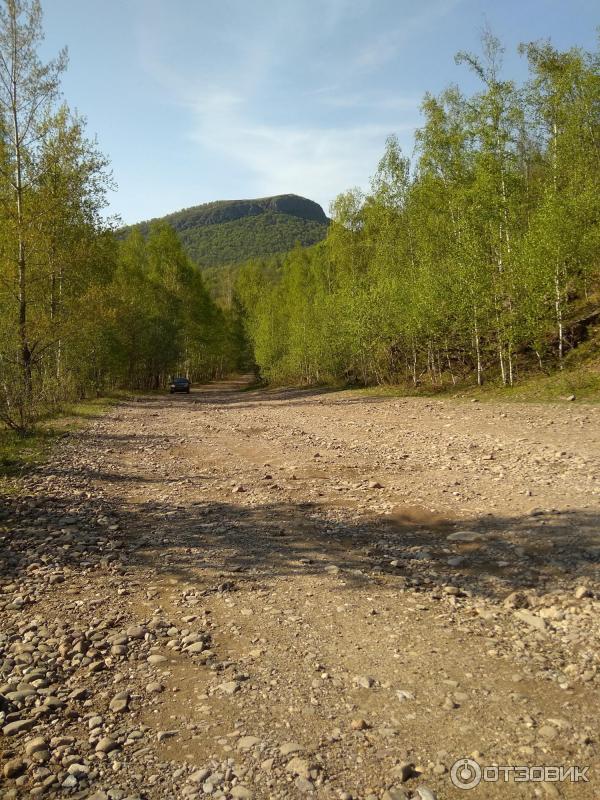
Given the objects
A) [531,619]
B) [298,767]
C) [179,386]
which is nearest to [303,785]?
[298,767]

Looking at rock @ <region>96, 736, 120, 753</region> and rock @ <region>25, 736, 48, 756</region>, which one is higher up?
rock @ <region>25, 736, 48, 756</region>

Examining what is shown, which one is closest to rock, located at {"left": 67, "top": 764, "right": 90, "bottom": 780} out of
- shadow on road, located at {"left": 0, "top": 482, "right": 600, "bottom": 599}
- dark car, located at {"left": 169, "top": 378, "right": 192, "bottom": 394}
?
shadow on road, located at {"left": 0, "top": 482, "right": 600, "bottom": 599}

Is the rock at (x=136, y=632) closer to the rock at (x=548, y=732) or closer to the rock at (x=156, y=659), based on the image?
the rock at (x=156, y=659)

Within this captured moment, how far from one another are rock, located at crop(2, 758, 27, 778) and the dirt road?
0.01 m

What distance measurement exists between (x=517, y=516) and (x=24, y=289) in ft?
55.0

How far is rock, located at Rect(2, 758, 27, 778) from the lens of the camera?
2.79 meters

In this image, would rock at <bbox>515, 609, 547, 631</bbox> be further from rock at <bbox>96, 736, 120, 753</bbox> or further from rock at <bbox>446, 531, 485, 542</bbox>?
rock at <bbox>96, 736, 120, 753</bbox>

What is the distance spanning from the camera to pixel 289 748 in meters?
2.92

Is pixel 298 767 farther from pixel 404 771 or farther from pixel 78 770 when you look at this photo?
pixel 78 770

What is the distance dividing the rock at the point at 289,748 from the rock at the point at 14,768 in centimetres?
148

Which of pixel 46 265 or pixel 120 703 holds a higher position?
pixel 46 265

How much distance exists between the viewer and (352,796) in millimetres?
2576

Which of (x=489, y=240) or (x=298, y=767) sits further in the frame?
(x=489, y=240)

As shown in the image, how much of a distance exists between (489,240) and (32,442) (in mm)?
21145
